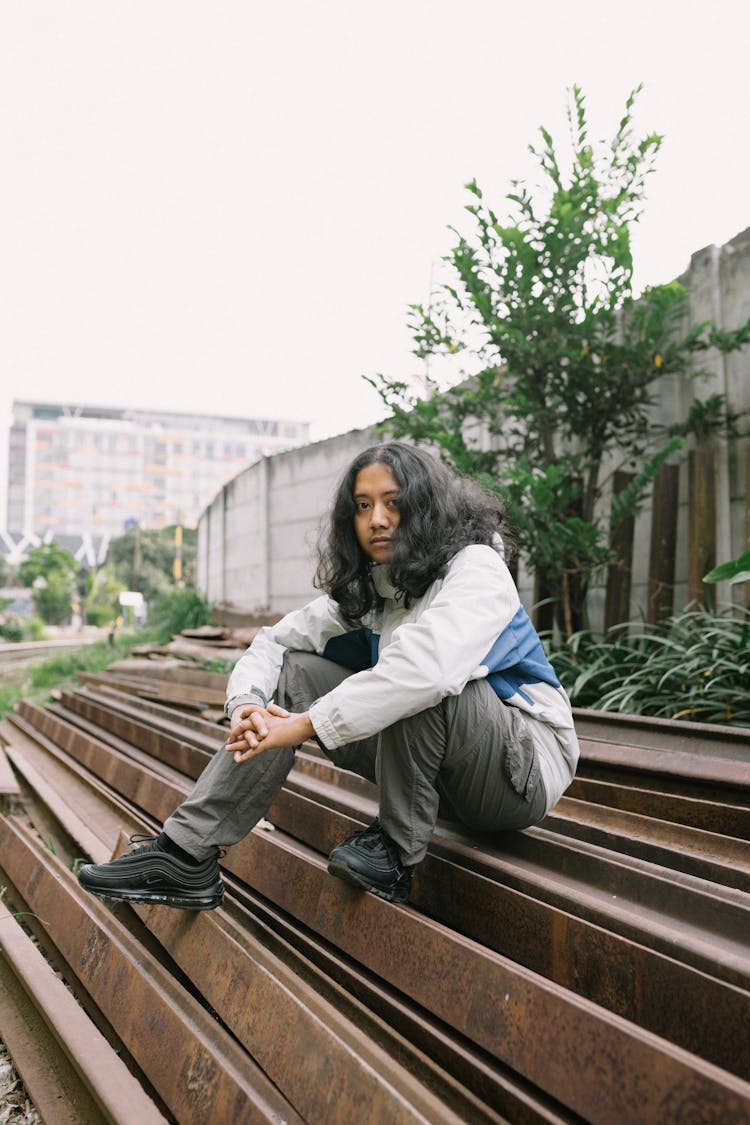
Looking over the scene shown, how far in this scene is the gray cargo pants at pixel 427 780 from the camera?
6.22 ft

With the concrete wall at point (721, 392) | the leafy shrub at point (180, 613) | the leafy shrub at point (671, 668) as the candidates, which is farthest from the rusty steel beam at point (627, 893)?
the leafy shrub at point (180, 613)

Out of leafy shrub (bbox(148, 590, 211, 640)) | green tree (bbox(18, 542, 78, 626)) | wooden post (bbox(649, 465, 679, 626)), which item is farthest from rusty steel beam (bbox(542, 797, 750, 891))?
green tree (bbox(18, 542, 78, 626))

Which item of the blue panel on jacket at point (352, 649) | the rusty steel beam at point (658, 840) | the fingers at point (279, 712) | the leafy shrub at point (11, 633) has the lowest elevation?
the leafy shrub at point (11, 633)

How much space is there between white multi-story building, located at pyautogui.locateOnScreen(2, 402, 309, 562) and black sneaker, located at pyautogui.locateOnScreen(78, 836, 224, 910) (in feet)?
403

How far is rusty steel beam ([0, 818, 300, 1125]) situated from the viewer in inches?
59.7

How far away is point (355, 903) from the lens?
2.01m

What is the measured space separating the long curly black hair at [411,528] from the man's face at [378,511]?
2 centimetres

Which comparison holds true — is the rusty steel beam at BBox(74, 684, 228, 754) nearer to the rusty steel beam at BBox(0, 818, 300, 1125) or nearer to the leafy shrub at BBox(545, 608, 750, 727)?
the rusty steel beam at BBox(0, 818, 300, 1125)

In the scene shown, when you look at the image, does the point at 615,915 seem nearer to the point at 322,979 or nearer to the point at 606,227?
the point at 322,979

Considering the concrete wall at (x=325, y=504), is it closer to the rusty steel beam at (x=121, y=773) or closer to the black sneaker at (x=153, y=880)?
the black sneaker at (x=153, y=880)

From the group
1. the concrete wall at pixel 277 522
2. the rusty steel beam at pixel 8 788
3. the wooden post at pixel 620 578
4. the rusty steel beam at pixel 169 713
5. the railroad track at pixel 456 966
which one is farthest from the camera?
the concrete wall at pixel 277 522

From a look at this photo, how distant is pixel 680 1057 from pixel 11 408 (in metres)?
147

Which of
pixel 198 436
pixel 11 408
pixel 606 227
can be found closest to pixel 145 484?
pixel 198 436

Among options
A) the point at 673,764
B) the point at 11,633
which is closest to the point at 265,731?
the point at 673,764
